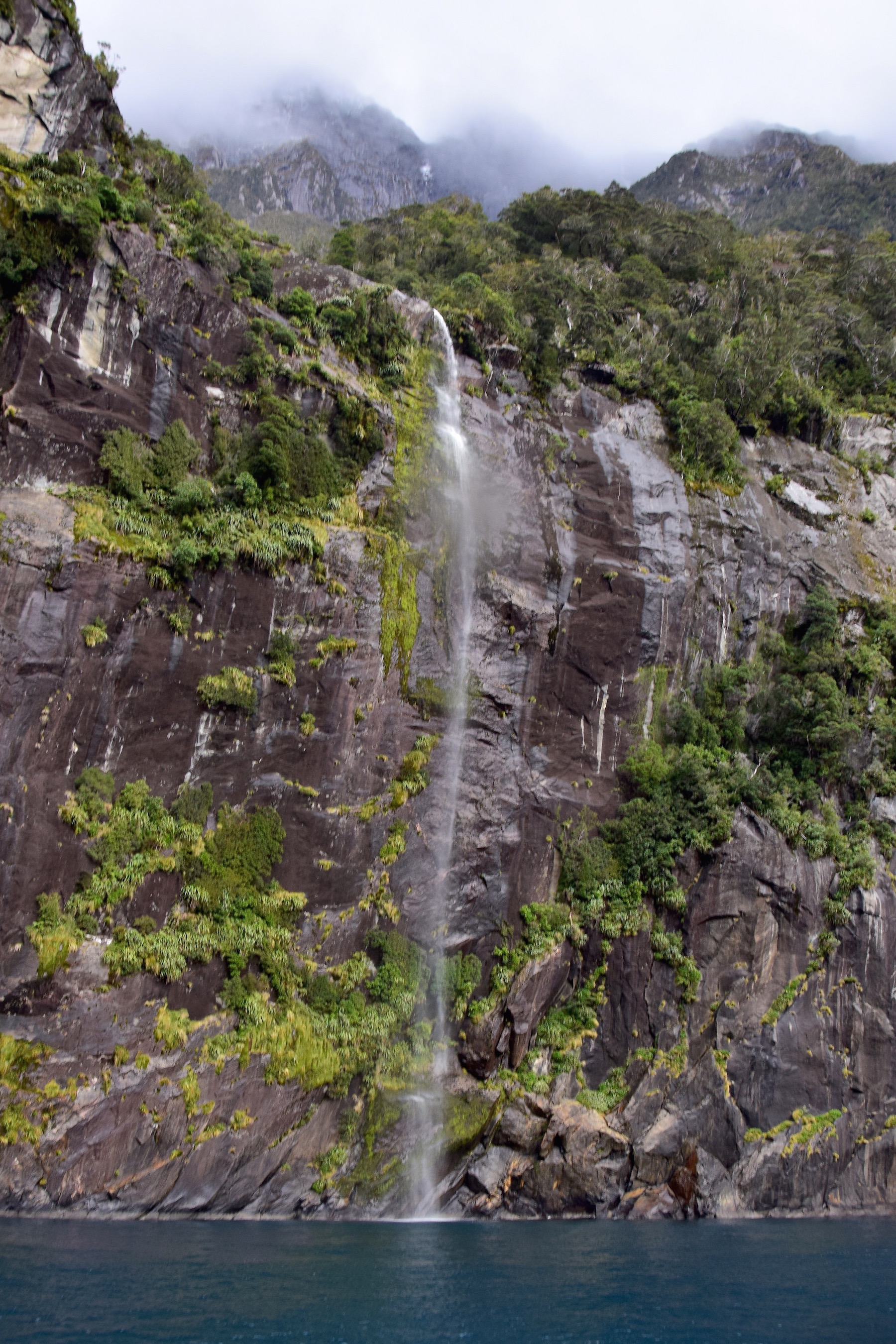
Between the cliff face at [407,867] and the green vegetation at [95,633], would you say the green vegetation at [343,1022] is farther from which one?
the green vegetation at [95,633]

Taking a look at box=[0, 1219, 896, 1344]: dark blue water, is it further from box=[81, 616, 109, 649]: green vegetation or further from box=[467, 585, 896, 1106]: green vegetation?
box=[81, 616, 109, 649]: green vegetation

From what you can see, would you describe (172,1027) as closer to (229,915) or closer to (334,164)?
(229,915)

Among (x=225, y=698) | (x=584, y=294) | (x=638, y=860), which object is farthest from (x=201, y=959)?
(x=584, y=294)

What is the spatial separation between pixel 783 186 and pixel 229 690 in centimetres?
10238

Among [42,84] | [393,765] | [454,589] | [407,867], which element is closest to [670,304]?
[454,589]

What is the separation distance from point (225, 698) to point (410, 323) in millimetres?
19614

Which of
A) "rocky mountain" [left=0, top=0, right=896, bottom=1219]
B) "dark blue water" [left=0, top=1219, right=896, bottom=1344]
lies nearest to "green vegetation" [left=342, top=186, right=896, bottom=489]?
"rocky mountain" [left=0, top=0, right=896, bottom=1219]

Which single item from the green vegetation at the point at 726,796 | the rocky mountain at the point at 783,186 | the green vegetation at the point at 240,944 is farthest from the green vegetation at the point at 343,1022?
the rocky mountain at the point at 783,186

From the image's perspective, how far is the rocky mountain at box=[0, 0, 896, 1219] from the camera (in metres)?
20.4

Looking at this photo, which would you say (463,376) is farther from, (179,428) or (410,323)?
(179,428)

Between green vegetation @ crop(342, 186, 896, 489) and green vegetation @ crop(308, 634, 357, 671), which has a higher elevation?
green vegetation @ crop(342, 186, 896, 489)

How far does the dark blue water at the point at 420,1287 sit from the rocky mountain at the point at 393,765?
3.27m

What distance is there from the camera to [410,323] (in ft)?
112

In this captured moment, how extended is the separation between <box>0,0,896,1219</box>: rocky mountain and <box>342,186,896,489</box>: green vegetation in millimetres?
1230
